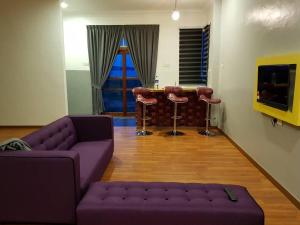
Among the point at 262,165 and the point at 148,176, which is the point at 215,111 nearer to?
the point at 262,165

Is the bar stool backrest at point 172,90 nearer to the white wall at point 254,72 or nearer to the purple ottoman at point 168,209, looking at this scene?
the white wall at point 254,72

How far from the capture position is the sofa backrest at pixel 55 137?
104 inches

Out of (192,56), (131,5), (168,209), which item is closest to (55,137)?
(168,209)

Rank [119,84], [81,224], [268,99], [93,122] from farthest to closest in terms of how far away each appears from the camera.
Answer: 1. [119,84]
2. [93,122]
3. [268,99]
4. [81,224]

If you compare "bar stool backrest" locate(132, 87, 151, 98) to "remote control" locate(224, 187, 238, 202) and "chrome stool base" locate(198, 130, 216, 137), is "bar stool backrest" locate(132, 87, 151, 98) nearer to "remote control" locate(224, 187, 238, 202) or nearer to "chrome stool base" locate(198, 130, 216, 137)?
"chrome stool base" locate(198, 130, 216, 137)

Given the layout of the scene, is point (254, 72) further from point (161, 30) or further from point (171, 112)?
point (161, 30)

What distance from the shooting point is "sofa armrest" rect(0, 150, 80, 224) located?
82.8 inches

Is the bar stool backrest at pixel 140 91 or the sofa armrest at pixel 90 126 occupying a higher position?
the bar stool backrest at pixel 140 91

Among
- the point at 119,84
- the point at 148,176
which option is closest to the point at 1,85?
the point at 119,84

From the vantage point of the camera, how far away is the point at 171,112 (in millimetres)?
6195

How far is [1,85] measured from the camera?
596 centimetres

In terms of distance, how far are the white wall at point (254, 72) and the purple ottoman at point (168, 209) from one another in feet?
3.67

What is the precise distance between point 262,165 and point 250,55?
166cm

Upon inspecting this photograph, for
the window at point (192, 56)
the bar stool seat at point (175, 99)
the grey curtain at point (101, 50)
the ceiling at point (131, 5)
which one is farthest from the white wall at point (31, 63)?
the window at point (192, 56)
